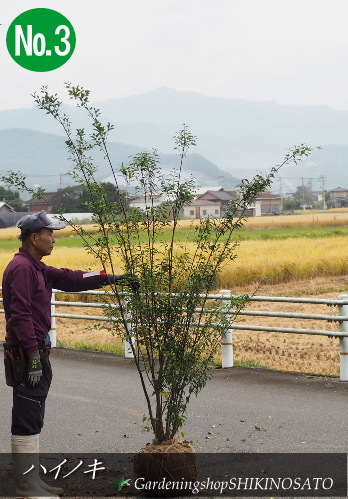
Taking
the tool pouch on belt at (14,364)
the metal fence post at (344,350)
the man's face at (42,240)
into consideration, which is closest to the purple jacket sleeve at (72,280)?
the man's face at (42,240)

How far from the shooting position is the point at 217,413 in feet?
29.1

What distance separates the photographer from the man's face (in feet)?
19.1

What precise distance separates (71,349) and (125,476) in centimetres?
760

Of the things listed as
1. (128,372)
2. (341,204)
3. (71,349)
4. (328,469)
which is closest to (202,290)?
(328,469)

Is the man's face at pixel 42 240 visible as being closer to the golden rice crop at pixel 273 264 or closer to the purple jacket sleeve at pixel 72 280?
the purple jacket sleeve at pixel 72 280

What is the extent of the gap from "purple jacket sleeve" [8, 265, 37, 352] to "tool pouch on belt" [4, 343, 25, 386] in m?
0.10

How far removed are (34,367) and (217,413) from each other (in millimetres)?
3692

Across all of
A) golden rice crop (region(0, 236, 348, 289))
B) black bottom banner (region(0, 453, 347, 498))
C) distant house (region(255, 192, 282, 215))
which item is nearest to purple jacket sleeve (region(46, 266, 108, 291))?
black bottom banner (region(0, 453, 347, 498))

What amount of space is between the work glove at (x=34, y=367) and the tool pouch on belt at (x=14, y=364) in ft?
0.20

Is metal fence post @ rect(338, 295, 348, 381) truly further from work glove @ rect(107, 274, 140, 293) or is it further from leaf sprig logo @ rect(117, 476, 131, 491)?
work glove @ rect(107, 274, 140, 293)

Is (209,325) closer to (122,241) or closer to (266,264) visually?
(122,241)

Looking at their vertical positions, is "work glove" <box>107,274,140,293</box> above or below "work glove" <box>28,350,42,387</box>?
above

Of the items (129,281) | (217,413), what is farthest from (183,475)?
Answer: (217,413)

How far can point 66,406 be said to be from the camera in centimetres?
947
